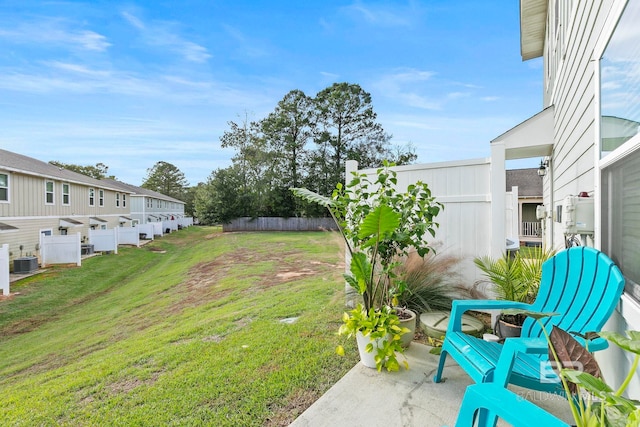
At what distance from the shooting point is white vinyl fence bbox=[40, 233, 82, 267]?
1186 cm

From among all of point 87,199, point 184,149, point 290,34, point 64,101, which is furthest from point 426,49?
point 184,149

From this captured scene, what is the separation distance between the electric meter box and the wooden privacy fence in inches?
889

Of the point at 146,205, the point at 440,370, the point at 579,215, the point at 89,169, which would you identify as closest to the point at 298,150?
the point at 146,205

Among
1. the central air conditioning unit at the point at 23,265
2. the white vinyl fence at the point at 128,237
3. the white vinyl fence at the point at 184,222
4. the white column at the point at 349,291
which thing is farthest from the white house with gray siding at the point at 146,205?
the white column at the point at 349,291

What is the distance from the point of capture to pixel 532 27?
7.14 m

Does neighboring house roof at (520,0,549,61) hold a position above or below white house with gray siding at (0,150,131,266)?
above

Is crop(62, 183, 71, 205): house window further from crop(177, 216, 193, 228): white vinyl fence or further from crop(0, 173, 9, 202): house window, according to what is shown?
crop(177, 216, 193, 228): white vinyl fence

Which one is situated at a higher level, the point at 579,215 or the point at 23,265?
the point at 579,215

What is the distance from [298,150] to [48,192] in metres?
16.9

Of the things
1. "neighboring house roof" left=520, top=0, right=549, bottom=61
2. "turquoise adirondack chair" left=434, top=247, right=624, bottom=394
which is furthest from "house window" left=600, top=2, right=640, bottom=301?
"neighboring house roof" left=520, top=0, right=549, bottom=61

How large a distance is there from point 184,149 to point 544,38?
3201 cm

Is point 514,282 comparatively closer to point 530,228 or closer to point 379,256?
point 379,256

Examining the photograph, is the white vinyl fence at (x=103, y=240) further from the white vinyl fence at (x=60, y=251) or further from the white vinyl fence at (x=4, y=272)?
the white vinyl fence at (x=4, y=272)

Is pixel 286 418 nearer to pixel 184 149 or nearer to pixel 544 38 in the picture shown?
pixel 544 38
